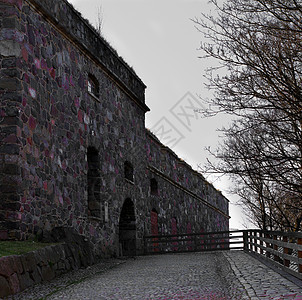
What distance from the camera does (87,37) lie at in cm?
1477

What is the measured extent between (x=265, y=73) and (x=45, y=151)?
5.15 m

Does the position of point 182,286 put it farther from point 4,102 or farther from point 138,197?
point 138,197

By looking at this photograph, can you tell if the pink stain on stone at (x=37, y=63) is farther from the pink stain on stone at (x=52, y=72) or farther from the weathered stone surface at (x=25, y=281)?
the weathered stone surface at (x=25, y=281)

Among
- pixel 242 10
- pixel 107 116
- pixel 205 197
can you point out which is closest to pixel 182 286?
pixel 242 10

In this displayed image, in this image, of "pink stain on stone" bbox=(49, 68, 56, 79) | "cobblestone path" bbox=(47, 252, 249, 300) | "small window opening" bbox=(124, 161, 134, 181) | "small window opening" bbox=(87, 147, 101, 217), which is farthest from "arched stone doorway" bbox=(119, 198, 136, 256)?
"pink stain on stone" bbox=(49, 68, 56, 79)

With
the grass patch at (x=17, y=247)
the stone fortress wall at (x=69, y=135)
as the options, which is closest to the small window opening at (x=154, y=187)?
the stone fortress wall at (x=69, y=135)

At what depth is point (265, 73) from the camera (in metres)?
9.09

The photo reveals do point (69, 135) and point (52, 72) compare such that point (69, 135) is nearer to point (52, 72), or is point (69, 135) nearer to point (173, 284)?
point (52, 72)

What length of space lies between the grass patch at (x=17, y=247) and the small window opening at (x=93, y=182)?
4.56 metres

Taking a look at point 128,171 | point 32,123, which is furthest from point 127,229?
point 32,123

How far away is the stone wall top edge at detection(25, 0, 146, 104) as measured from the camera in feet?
41.5

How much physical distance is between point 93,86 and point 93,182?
2.78 meters

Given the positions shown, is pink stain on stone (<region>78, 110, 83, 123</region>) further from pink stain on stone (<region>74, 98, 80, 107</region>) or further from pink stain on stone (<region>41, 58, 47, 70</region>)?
pink stain on stone (<region>41, 58, 47, 70</region>)

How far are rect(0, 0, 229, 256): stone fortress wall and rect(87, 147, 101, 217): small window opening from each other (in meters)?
0.03
